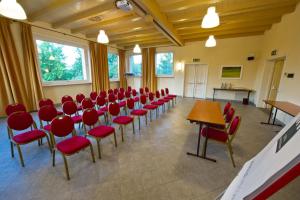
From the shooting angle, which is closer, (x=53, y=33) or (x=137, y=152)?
(x=137, y=152)

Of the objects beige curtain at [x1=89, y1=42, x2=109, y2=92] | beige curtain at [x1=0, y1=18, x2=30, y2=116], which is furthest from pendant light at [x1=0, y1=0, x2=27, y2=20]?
beige curtain at [x1=89, y1=42, x2=109, y2=92]

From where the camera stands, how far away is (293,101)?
11.6 ft

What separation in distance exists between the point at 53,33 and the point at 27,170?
4692 millimetres

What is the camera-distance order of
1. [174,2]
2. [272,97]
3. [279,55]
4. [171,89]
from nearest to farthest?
[174,2]
[279,55]
[272,97]
[171,89]

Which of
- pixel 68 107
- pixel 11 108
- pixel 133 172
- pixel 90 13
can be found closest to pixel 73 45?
pixel 90 13

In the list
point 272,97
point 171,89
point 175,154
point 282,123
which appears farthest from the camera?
point 171,89

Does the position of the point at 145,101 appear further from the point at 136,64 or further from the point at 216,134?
the point at 136,64

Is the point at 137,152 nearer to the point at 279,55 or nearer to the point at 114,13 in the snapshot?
the point at 114,13

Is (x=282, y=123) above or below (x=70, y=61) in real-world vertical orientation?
below

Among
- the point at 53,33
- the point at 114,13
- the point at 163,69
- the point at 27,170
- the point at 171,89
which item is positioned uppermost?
the point at 114,13

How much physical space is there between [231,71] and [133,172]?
6.62 metres

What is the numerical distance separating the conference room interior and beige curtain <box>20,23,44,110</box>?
3cm

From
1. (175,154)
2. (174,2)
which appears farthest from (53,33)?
(175,154)

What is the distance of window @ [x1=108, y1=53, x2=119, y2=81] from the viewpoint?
805 centimetres
